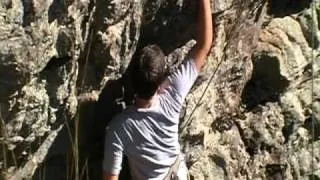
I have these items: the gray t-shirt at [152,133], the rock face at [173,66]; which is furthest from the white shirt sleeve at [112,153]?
the rock face at [173,66]

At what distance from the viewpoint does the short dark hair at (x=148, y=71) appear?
160 inches

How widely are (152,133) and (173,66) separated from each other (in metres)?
0.40

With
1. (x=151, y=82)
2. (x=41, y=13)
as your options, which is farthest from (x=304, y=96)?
(x=41, y=13)

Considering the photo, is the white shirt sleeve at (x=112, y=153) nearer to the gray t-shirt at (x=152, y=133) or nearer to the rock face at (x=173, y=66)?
the gray t-shirt at (x=152, y=133)

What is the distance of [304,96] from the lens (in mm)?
6055

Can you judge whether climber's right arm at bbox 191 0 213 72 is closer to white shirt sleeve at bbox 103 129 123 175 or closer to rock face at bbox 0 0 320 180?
rock face at bbox 0 0 320 180

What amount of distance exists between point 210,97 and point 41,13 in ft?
5.28

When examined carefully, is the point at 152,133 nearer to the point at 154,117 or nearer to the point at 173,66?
the point at 154,117

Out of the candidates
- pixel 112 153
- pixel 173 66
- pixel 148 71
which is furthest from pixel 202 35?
pixel 112 153

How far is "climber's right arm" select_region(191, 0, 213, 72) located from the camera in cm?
438

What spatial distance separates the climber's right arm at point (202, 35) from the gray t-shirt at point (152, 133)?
0.14ft

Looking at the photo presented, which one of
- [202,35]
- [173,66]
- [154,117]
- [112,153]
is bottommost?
[112,153]

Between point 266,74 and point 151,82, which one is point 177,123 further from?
point 266,74

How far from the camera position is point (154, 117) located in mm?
4281
